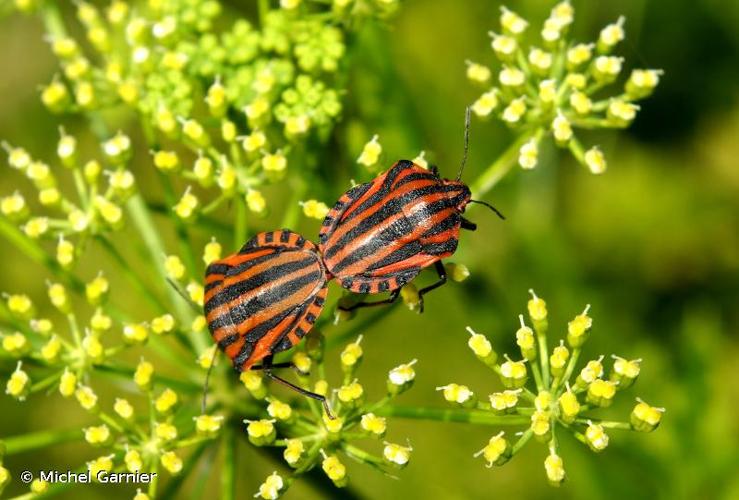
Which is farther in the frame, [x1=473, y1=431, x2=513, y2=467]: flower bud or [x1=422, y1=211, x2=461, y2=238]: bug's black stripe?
[x1=422, y1=211, x2=461, y2=238]: bug's black stripe

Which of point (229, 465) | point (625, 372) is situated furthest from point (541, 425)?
point (229, 465)

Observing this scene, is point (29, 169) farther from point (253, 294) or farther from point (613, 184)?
point (613, 184)

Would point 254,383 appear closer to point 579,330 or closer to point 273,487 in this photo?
point 273,487

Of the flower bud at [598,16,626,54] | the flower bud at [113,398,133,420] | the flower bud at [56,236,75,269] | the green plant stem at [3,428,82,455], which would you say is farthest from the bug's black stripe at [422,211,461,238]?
the green plant stem at [3,428,82,455]

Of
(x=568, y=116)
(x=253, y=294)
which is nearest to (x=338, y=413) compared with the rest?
(x=253, y=294)

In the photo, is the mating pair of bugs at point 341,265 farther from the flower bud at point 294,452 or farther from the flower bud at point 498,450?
the flower bud at point 498,450

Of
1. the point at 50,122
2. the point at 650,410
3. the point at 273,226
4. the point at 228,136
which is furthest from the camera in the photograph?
the point at 50,122

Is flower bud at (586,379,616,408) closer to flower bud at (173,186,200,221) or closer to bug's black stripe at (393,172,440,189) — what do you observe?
bug's black stripe at (393,172,440,189)

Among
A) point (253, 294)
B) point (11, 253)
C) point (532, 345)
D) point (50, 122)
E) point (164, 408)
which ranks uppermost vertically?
point (50, 122)
